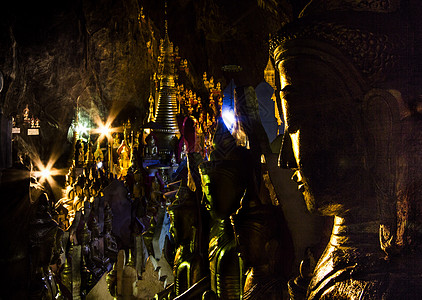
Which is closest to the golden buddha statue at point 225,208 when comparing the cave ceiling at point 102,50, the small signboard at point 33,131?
the cave ceiling at point 102,50

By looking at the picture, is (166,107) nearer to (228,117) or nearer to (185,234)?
(228,117)

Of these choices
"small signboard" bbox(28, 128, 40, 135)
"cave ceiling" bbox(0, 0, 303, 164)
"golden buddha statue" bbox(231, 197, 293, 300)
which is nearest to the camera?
"golden buddha statue" bbox(231, 197, 293, 300)

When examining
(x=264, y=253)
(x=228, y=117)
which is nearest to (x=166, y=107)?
(x=228, y=117)

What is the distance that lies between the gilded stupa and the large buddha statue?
345 inches

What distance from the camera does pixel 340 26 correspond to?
1298mm

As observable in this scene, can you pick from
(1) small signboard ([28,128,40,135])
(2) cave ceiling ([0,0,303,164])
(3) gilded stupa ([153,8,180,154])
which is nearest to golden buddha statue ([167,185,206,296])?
(3) gilded stupa ([153,8,180,154])

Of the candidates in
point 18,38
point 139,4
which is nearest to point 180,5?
point 139,4

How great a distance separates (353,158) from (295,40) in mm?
468

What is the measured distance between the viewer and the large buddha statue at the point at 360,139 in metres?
1.23

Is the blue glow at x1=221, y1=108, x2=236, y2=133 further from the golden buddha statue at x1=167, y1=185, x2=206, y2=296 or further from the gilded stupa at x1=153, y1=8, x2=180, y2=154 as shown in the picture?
the gilded stupa at x1=153, y1=8, x2=180, y2=154

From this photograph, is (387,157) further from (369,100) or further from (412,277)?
(412,277)

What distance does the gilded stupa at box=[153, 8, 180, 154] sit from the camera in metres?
10.3

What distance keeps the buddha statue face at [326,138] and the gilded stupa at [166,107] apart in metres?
8.73

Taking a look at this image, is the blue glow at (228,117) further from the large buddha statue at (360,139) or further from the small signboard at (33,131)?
the small signboard at (33,131)
